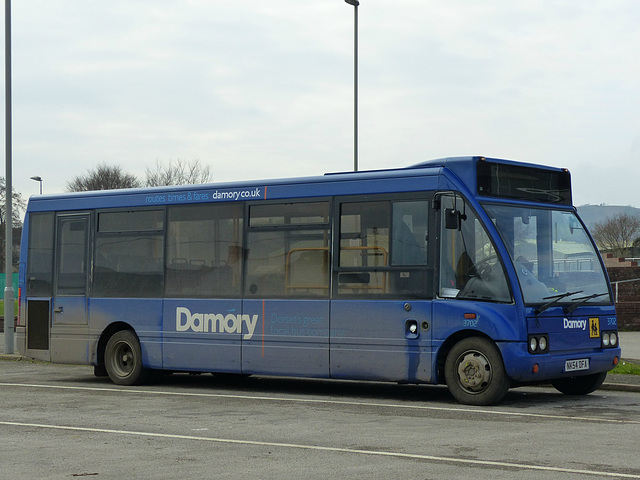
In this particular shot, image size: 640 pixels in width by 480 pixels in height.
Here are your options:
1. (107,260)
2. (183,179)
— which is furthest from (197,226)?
(183,179)

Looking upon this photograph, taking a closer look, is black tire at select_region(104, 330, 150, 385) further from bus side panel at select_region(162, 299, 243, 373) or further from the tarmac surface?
→ the tarmac surface

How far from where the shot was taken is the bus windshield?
12.7 metres

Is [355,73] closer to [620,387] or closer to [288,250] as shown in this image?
[288,250]

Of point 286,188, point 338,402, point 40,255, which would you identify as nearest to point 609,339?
point 338,402

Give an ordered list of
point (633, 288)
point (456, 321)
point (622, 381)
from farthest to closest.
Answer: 1. point (633, 288)
2. point (622, 381)
3. point (456, 321)

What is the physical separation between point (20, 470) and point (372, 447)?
2.90 meters

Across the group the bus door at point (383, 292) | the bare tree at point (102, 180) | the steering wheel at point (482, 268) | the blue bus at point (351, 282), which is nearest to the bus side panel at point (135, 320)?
the blue bus at point (351, 282)

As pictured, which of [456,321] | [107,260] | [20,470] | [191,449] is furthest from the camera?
[107,260]

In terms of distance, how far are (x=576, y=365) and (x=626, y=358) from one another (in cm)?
708

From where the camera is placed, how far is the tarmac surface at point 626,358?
1466 centimetres

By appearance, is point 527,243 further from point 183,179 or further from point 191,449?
point 183,179

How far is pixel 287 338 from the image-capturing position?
1425 centimetres

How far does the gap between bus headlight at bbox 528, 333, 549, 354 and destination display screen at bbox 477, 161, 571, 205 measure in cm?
181

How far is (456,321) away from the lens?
41.7 feet
